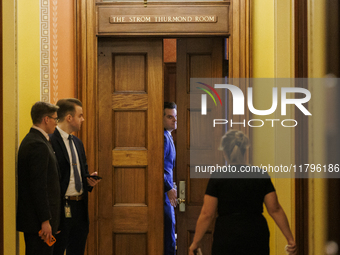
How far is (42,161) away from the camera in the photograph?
221cm

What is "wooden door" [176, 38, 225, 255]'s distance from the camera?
352cm

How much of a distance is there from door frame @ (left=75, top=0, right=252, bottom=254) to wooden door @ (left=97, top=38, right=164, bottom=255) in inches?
3.7

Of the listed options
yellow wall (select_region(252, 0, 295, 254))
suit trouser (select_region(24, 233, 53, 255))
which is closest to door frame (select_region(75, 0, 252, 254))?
yellow wall (select_region(252, 0, 295, 254))

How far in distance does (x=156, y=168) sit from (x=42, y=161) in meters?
1.35

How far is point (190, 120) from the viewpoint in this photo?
3564 mm

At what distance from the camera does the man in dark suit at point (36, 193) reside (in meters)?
2.18

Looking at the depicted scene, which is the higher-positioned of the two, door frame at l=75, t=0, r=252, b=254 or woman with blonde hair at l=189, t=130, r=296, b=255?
door frame at l=75, t=0, r=252, b=254

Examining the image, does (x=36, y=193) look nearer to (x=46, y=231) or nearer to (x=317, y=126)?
(x=46, y=231)

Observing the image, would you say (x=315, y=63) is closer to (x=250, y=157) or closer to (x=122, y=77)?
(x=250, y=157)

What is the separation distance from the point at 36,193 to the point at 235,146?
1211 mm

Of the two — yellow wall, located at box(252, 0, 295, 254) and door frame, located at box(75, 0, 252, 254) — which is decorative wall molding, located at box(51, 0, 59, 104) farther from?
yellow wall, located at box(252, 0, 295, 254)

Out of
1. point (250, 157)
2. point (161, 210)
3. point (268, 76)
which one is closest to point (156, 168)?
point (161, 210)

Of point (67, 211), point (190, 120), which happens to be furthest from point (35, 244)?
point (190, 120)

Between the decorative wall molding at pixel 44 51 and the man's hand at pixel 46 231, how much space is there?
3.61ft
